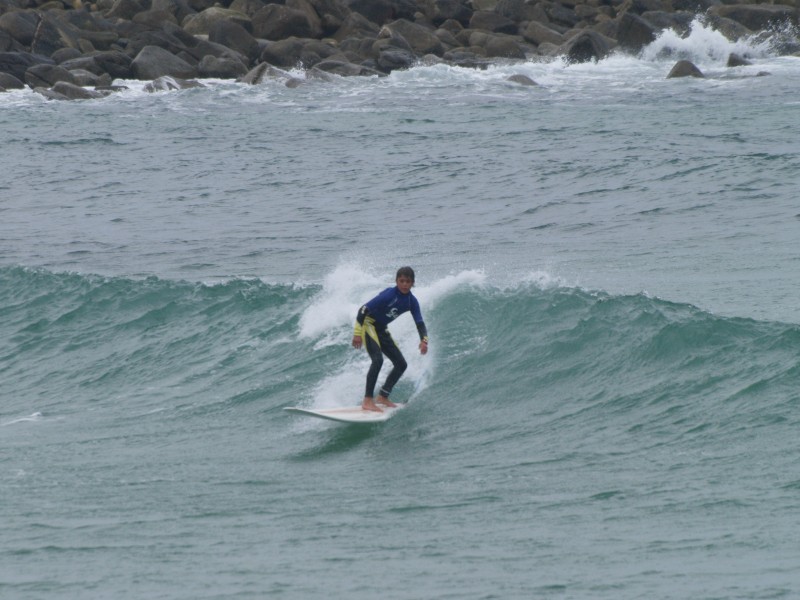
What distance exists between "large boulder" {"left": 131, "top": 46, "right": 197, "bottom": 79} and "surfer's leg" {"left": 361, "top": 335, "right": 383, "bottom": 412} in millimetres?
31281

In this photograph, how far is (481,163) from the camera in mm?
26375

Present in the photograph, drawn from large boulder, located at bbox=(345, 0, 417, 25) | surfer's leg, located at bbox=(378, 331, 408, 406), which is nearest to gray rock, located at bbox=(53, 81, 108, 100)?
large boulder, located at bbox=(345, 0, 417, 25)

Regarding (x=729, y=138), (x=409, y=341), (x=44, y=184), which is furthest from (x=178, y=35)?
(x=409, y=341)

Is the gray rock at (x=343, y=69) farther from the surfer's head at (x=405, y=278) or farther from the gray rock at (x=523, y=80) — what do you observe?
the surfer's head at (x=405, y=278)

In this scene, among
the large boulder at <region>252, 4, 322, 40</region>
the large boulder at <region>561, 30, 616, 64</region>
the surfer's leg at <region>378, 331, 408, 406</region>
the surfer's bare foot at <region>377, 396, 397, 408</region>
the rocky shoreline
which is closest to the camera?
the surfer's leg at <region>378, 331, 408, 406</region>

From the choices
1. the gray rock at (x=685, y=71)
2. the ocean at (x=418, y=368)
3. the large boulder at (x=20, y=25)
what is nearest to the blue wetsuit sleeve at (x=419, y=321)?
the ocean at (x=418, y=368)

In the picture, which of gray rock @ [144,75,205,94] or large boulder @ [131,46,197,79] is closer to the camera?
gray rock @ [144,75,205,94]

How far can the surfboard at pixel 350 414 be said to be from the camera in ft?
37.7

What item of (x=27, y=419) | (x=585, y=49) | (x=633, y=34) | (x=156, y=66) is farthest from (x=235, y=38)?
(x=27, y=419)

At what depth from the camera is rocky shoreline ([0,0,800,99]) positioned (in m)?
41.0

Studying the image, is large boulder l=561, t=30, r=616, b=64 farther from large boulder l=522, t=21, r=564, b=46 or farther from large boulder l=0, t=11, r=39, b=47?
large boulder l=0, t=11, r=39, b=47

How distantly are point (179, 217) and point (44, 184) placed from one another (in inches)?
212

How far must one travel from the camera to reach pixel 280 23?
146 ft

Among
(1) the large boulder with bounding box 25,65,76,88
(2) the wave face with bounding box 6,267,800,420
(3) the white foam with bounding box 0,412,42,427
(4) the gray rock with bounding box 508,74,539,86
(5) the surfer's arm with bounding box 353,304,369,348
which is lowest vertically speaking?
(3) the white foam with bounding box 0,412,42,427
